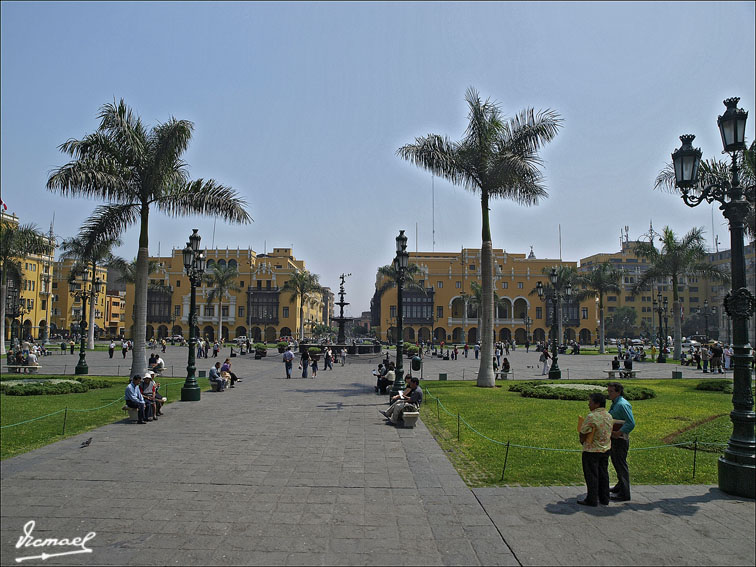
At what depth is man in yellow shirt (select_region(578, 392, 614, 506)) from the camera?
6266mm

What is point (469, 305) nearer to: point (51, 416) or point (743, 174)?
point (743, 174)

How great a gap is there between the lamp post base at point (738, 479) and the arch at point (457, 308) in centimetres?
8472

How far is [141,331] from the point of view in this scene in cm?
1827

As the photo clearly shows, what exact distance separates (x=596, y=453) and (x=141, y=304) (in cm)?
1603

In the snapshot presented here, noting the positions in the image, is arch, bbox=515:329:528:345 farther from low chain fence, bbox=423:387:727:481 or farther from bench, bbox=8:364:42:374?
bench, bbox=8:364:42:374

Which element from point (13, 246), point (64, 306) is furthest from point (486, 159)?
point (64, 306)

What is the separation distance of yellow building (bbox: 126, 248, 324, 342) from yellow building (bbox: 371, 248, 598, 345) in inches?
717

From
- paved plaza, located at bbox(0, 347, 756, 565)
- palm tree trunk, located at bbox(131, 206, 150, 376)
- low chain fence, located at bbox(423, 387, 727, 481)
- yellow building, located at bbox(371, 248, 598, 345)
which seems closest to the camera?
paved plaza, located at bbox(0, 347, 756, 565)

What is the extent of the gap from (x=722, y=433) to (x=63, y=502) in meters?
11.1

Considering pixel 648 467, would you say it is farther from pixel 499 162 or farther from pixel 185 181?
pixel 185 181

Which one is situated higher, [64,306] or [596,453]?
[64,306]

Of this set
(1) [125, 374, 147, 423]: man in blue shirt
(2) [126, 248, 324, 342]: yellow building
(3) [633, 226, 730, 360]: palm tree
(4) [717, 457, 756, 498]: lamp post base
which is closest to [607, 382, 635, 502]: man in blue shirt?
(4) [717, 457, 756, 498]: lamp post base

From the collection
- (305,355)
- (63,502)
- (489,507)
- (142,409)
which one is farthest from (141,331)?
(489,507)

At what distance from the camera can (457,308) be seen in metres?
92.9
